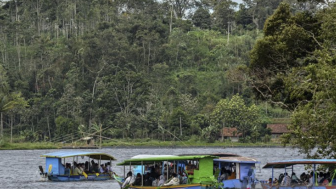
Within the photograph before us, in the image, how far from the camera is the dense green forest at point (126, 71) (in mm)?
89375

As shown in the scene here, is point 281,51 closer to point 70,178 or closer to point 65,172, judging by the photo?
point 70,178

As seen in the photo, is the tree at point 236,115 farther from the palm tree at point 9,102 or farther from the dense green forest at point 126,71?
the palm tree at point 9,102

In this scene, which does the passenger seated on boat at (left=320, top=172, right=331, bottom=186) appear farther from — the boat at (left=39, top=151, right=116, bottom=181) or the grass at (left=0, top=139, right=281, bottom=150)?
the grass at (left=0, top=139, right=281, bottom=150)

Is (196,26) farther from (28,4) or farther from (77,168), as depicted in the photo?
(77,168)

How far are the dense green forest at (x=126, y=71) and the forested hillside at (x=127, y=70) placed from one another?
0.62ft

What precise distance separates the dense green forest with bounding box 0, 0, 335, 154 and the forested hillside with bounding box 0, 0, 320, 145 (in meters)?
0.19

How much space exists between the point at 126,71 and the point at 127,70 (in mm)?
1023

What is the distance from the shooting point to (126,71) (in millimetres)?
94500

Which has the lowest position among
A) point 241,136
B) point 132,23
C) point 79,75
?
point 241,136

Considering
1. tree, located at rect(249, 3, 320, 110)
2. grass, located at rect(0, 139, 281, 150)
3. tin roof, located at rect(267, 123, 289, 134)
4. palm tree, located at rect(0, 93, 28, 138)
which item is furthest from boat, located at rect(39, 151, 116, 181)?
tin roof, located at rect(267, 123, 289, 134)

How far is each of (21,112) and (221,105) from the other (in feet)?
99.4

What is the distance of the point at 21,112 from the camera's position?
92.4 metres

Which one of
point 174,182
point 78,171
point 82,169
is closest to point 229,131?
point 82,169

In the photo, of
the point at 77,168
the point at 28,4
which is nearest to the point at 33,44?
the point at 28,4
